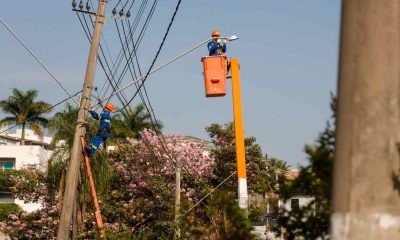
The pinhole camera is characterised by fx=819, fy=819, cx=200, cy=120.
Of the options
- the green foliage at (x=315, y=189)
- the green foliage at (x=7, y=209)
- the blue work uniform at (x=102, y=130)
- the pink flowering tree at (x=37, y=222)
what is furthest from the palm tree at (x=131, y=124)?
the green foliage at (x=315, y=189)

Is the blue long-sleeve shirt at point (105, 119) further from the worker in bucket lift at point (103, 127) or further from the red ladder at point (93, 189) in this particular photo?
the red ladder at point (93, 189)

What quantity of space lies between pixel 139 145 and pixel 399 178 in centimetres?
4286

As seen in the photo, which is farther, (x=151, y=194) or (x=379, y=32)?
(x=151, y=194)

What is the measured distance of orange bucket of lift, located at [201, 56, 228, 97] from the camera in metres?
12.6

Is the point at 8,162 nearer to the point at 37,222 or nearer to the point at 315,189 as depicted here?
the point at 37,222

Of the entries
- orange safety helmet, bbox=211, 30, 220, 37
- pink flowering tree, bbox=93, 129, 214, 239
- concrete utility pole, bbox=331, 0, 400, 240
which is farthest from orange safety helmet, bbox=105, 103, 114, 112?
pink flowering tree, bbox=93, 129, 214, 239

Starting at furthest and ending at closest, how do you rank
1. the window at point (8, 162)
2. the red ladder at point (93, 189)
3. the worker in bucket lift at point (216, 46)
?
the window at point (8, 162) < the red ladder at point (93, 189) < the worker in bucket lift at point (216, 46)

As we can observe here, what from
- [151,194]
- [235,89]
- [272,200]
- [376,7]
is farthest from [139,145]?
[376,7]

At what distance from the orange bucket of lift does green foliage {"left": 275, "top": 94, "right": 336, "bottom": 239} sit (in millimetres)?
6459

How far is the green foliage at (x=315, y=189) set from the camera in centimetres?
543

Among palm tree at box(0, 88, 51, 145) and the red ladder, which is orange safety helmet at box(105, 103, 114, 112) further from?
palm tree at box(0, 88, 51, 145)

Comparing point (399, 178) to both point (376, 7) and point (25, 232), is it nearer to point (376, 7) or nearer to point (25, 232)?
point (376, 7)

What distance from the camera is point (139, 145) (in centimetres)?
4631

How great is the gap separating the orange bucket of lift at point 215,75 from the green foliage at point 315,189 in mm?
6459
